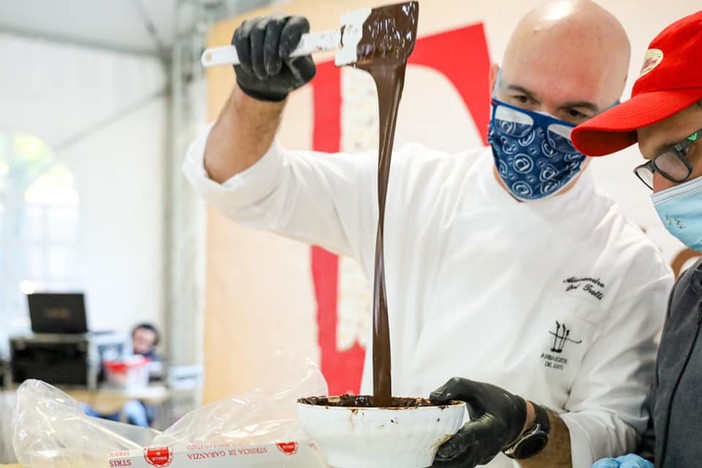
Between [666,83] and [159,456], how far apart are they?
100 centimetres

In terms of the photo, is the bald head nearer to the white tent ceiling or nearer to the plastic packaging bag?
the plastic packaging bag

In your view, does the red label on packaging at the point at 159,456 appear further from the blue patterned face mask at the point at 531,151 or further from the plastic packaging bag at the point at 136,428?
the blue patterned face mask at the point at 531,151

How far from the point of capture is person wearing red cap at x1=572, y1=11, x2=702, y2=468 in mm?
1282

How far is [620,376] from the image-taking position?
160 centimetres

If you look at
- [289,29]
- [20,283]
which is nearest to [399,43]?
[289,29]

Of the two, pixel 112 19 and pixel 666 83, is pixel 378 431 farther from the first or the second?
pixel 112 19

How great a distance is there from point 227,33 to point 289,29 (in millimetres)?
2462

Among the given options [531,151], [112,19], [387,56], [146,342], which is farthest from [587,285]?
[112,19]

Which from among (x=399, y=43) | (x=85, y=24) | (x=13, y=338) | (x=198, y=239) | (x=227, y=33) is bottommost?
(x=13, y=338)

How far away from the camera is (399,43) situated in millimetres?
1450

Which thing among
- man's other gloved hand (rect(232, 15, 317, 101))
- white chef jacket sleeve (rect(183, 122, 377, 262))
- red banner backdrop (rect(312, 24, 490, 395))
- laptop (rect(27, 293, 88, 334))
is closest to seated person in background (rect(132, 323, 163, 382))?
laptop (rect(27, 293, 88, 334))

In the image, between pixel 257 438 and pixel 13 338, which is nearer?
pixel 257 438

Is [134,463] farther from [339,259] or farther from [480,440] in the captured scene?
[339,259]

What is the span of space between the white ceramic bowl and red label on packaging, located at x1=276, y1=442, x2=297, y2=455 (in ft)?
0.50
